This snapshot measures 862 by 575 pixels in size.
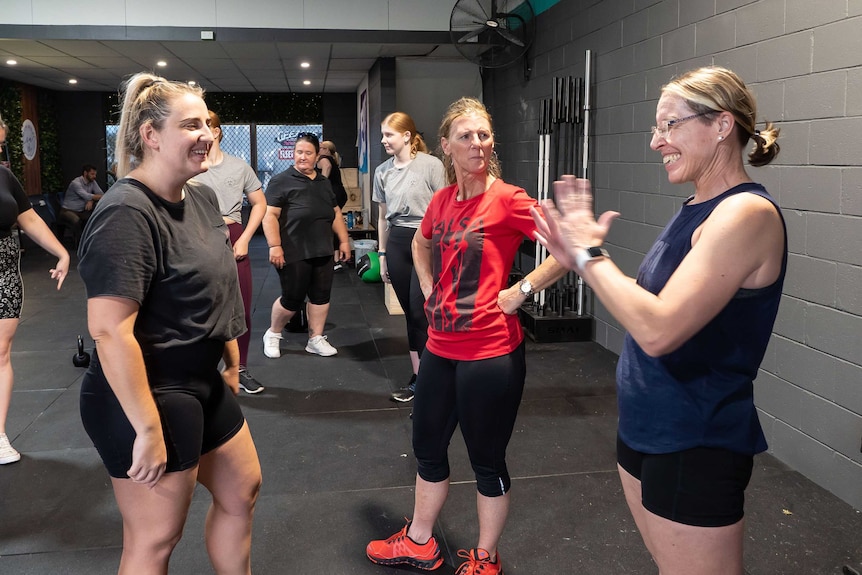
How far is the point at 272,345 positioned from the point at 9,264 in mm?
1980

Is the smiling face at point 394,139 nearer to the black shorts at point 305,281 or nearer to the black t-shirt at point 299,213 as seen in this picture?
the black t-shirt at point 299,213

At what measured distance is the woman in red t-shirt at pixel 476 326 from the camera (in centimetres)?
196

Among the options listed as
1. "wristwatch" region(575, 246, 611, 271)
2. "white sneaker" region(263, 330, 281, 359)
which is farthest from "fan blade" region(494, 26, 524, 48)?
"wristwatch" region(575, 246, 611, 271)

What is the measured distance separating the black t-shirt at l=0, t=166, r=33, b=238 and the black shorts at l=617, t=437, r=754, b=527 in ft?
9.12

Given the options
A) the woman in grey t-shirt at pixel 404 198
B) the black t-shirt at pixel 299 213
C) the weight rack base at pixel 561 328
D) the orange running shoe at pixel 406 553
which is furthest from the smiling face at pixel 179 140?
the weight rack base at pixel 561 328

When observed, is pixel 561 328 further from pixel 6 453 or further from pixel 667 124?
pixel 667 124

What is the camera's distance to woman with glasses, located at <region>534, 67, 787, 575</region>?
1.18 metres

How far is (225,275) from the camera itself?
161 centimetres

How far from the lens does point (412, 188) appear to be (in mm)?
3783

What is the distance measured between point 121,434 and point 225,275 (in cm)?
40

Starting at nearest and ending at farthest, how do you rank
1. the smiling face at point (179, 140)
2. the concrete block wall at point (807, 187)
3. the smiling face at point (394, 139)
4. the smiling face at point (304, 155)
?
the smiling face at point (179, 140) < the concrete block wall at point (807, 187) < the smiling face at point (394, 139) < the smiling face at point (304, 155)

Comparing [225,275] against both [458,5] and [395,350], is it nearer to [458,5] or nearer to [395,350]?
[395,350]

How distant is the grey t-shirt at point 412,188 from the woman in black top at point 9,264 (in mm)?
1645

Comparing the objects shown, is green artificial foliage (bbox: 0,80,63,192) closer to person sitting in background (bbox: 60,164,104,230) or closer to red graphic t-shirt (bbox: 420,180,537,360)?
person sitting in background (bbox: 60,164,104,230)
